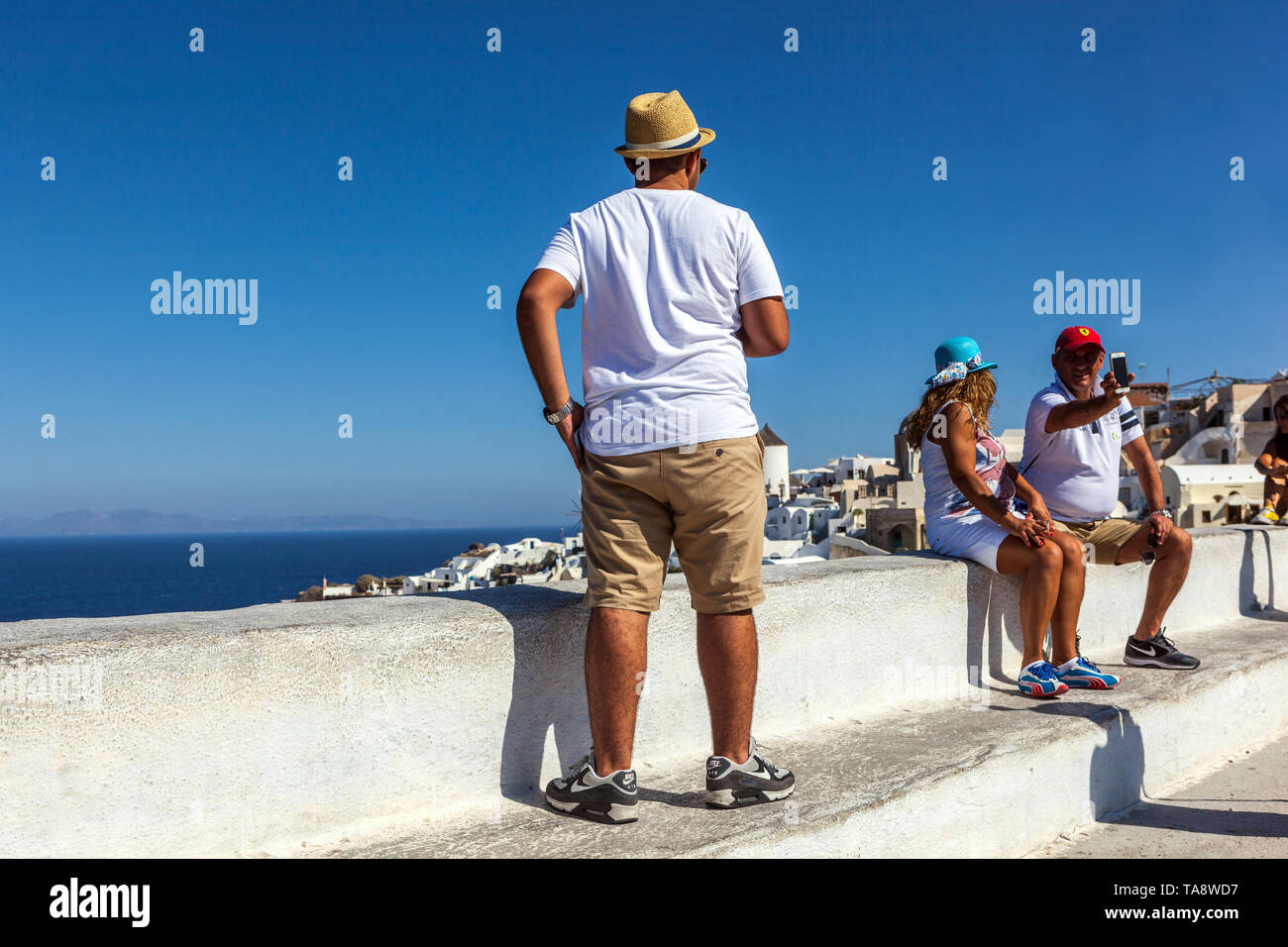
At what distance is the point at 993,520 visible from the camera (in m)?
4.30

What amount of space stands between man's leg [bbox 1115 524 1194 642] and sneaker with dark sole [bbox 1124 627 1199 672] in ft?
0.13

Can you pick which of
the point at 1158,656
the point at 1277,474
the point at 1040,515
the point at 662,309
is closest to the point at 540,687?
the point at 662,309

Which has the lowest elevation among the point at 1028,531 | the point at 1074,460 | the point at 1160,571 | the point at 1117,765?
the point at 1117,765

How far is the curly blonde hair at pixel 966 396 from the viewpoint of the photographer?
14.2 ft

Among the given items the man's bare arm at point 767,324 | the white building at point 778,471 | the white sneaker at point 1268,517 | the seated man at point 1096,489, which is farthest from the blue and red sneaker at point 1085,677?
the white building at point 778,471

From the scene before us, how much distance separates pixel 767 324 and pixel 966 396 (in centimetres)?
191

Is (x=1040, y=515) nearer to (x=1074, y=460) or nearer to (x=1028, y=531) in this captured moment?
(x=1028, y=531)

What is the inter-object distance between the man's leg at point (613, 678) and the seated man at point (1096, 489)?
2917mm

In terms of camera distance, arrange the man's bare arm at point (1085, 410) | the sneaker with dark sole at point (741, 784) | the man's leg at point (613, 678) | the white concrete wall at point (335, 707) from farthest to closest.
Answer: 1. the man's bare arm at point (1085, 410)
2. the sneaker with dark sole at point (741, 784)
3. the man's leg at point (613, 678)
4. the white concrete wall at point (335, 707)

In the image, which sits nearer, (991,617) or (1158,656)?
(991,617)

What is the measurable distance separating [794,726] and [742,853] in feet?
4.01

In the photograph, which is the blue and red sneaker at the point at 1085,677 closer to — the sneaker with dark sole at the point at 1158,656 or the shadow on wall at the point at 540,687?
the sneaker with dark sole at the point at 1158,656

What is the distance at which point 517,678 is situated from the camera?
283 centimetres
